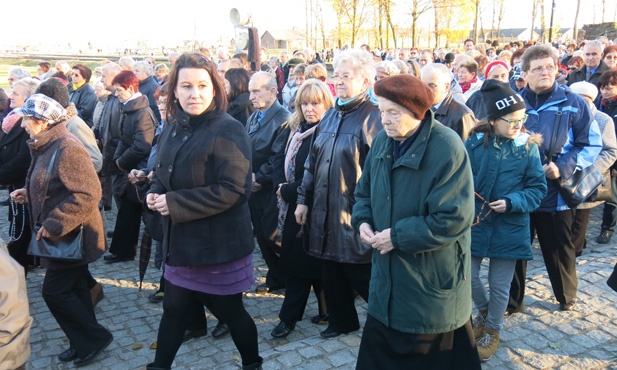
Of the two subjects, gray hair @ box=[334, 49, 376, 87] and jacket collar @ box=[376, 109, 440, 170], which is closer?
jacket collar @ box=[376, 109, 440, 170]

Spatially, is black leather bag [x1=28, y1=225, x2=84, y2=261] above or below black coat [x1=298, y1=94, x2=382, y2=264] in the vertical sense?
below

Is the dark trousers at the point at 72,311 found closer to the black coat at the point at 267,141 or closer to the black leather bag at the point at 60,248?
the black leather bag at the point at 60,248

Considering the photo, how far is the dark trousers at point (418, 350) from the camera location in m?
2.99

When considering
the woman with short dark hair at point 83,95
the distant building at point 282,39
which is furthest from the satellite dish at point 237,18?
the distant building at point 282,39

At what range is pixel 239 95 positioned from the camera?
20.4 feet

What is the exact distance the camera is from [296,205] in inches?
177

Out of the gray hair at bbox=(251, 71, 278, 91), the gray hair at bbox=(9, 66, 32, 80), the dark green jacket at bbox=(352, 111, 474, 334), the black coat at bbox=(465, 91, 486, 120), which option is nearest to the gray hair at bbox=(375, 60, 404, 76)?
the black coat at bbox=(465, 91, 486, 120)

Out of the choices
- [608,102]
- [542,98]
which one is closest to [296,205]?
[542,98]

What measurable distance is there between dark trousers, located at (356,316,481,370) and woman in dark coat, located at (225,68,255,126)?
3.62 m

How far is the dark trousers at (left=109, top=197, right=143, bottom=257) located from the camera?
21.2 ft

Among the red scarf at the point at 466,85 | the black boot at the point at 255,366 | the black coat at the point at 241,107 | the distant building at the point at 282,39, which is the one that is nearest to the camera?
the black boot at the point at 255,366

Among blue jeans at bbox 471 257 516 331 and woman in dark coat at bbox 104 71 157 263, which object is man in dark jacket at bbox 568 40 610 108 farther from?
woman in dark coat at bbox 104 71 157 263

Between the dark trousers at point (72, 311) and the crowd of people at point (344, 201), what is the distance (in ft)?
0.05

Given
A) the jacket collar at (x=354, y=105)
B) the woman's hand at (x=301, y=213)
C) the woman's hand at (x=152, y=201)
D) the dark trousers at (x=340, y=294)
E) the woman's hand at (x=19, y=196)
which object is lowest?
the dark trousers at (x=340, y=294)
